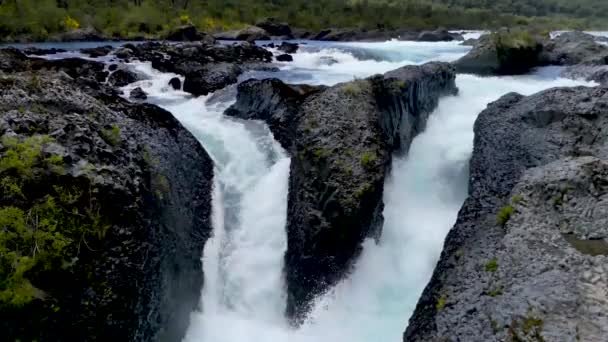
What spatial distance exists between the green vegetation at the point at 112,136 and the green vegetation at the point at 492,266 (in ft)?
23.1

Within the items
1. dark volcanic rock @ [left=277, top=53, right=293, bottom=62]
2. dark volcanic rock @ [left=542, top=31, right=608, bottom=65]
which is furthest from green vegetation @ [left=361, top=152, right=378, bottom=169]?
dark volcanic rock @ [left=277, top=53, right=293, bottom=62]

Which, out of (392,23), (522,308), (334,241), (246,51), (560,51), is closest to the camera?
(522,308)

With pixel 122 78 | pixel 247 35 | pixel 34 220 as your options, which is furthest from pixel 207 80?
pixel 247 35

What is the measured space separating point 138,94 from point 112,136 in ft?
45.1

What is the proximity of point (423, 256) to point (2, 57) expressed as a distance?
17.4 metres

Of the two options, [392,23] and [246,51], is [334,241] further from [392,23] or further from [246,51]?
[392,23]

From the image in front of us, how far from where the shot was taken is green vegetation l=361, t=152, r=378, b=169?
35.3 ft

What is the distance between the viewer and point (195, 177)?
1126cm

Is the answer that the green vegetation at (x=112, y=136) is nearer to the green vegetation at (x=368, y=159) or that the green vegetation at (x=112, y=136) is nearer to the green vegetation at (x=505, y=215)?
the green vegetation at (x=368, y=159)

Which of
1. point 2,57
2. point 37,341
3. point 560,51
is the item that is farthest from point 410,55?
point 37,341

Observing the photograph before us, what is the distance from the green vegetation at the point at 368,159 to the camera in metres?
10.7

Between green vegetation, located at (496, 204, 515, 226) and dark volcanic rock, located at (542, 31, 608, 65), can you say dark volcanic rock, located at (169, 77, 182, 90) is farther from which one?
dark volcanic rock, located at (542, 31, 608, 65)

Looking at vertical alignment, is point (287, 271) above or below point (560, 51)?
below

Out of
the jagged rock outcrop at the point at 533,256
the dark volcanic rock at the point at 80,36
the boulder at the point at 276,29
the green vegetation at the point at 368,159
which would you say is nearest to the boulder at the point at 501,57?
the jagged rock outcrop at the point at 533,256
